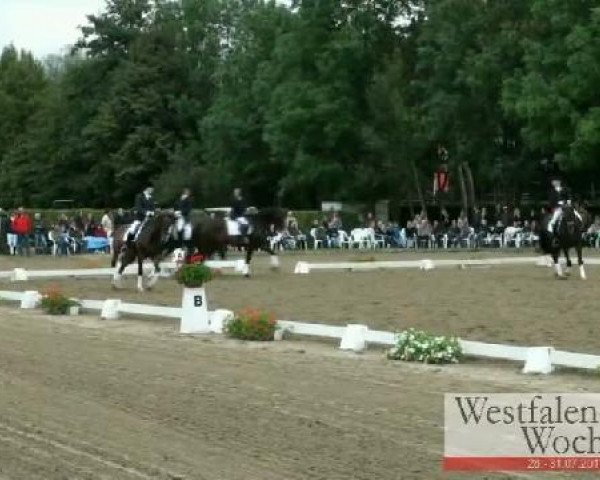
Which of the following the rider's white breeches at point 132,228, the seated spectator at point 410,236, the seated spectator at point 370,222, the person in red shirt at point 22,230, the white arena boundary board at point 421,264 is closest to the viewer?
the rider's white breeches at point 132,228

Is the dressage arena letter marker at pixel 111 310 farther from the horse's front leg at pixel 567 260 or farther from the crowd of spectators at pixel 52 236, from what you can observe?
the crowd of spectators at pixel 52 236

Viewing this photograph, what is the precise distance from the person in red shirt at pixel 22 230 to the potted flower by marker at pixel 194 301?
87.4ft

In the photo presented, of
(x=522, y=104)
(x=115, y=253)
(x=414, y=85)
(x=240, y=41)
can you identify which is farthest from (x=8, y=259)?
(x=240, y=41)

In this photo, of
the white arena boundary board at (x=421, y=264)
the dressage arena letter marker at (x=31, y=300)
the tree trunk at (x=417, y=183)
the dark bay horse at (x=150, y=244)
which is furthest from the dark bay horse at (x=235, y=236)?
the tree trunk at (x=417, y=183)

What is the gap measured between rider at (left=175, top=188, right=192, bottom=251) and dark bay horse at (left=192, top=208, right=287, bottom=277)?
326mm

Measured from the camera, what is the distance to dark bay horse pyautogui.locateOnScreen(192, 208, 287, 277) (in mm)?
28914

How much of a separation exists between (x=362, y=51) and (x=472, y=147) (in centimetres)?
861

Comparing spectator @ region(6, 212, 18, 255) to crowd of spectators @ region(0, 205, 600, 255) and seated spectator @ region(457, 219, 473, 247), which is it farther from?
seated spectator @ region(457, 219, 473, 247)

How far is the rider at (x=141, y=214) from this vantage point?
2545cm

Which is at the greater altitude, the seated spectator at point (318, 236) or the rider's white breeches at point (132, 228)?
the rider's white breeches at point (132, 228)

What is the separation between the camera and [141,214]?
2589 centimetres

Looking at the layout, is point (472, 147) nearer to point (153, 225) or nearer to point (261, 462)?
point (153, 225)

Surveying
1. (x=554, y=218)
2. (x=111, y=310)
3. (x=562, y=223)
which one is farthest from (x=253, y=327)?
(x=554, y=218)

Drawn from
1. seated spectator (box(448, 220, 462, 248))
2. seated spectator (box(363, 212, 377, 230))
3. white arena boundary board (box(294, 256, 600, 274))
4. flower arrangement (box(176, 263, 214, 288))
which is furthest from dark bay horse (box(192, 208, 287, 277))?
seated spectator (box(363, 212, 377, 230))
